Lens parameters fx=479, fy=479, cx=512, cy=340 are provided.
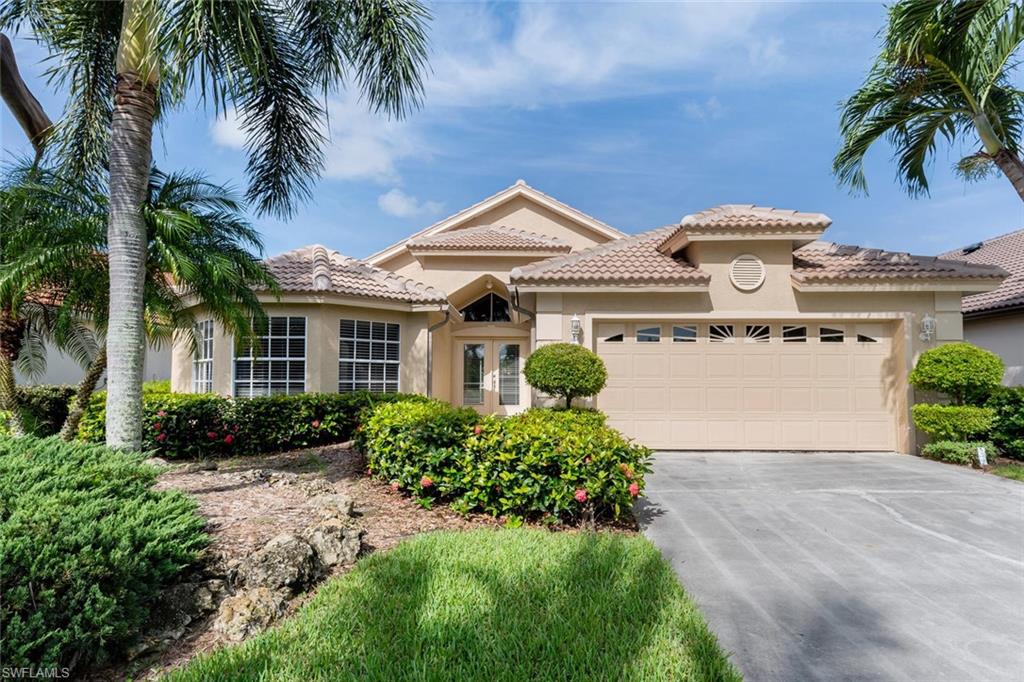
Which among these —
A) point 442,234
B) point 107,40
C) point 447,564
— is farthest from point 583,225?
point 447,564

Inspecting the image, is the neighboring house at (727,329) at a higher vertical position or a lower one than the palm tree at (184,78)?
lower

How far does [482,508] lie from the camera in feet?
18.1

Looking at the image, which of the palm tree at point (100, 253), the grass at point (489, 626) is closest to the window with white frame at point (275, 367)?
the palm tree at point (100, 253)

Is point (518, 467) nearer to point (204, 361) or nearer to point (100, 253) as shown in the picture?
point (100, 253)

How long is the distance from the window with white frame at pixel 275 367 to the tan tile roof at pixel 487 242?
6.04m

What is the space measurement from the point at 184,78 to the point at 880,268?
12.3 m

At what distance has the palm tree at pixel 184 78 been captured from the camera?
4.80m

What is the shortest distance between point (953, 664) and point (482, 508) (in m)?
4.01

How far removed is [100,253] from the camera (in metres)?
6.26

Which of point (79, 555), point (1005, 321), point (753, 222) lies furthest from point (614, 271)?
point (1005, 321)

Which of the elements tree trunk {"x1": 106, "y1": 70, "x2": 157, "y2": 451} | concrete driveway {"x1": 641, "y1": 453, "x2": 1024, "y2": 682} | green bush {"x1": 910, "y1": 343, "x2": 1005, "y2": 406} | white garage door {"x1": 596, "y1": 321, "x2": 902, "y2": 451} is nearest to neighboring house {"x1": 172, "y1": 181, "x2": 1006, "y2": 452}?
white garage door {"x1": 596, "y1": 321, "x2": 902, "y2": 451}

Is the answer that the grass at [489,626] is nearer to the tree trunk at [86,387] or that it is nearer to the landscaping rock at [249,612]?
the landscaping rock at [249,612]

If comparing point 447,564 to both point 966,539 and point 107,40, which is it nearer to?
point 966,539

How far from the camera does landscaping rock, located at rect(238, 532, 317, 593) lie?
3602 mm
